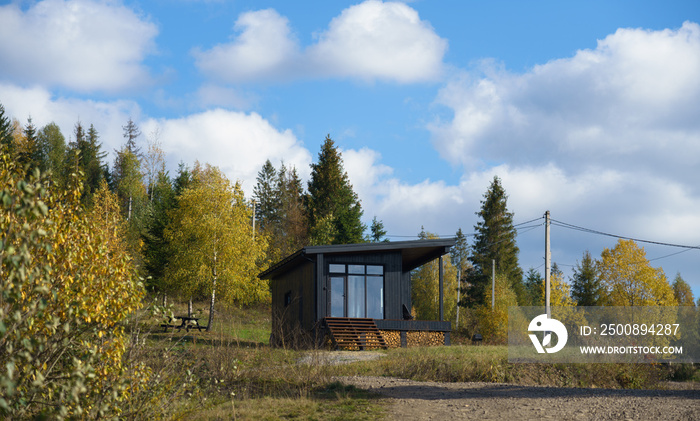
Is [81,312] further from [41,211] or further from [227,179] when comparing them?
[227,179]

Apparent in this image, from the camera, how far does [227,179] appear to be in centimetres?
3556

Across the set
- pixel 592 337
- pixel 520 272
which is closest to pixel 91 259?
pixel 592 337

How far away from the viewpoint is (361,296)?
24281 millimetres

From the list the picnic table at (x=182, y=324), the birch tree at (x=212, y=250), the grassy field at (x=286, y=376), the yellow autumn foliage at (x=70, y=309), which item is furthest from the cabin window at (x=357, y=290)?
the yellow autumn foliage at (x=70, y=309)

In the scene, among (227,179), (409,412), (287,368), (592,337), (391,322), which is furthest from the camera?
(227,179)

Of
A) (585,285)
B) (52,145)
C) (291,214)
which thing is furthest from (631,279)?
(52,145)

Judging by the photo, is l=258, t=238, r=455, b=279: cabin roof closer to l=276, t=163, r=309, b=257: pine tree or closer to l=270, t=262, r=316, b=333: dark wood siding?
l=270, t=262, r=316, b=333: dark wood siding

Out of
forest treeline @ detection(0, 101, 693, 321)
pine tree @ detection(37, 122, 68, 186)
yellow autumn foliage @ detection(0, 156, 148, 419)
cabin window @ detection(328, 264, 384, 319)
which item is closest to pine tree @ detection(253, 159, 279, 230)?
forest treeline @ detection(0, 101, 693, 321)

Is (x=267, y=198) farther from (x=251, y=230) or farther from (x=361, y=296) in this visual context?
(x=361, y=296)

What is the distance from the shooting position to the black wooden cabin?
2286 centimetres

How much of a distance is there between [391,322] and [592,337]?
286 inches

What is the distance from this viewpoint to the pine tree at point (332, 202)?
42.5m

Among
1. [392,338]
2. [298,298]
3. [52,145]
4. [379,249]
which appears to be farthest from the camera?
[52,145]

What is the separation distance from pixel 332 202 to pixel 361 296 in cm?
2575
